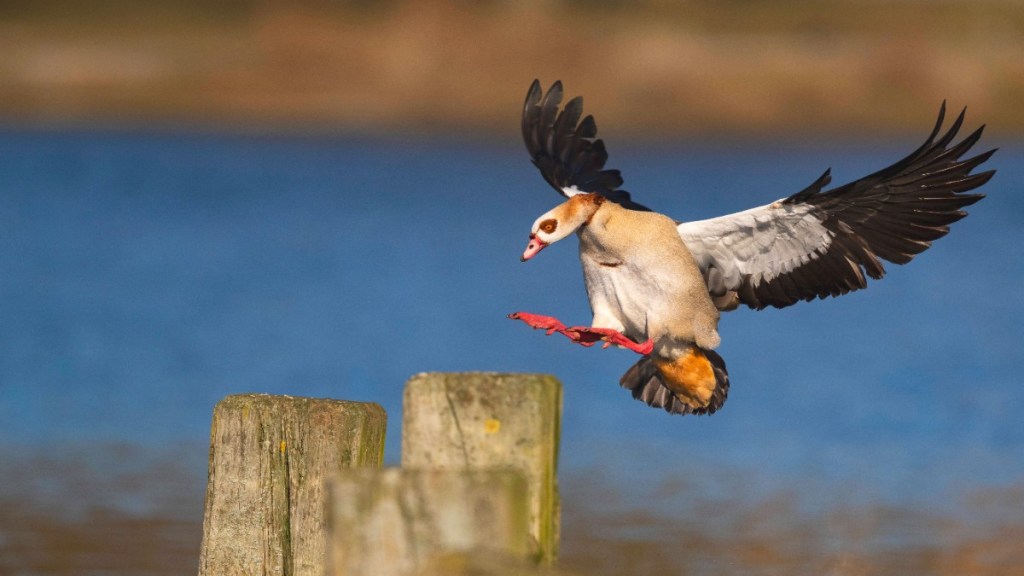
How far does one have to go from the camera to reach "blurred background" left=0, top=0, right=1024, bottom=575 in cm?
923

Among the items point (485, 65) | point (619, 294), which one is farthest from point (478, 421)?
point (485, 65)

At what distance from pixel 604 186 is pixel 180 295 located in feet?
31.9

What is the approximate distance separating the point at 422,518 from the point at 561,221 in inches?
138

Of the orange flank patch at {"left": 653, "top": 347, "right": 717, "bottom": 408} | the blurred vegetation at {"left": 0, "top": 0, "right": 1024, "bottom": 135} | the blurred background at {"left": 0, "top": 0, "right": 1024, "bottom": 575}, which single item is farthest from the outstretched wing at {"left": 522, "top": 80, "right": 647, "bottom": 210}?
the blurred vegetation at {"left": 0, "top": 0, "right": 1024, "bottom": 135}

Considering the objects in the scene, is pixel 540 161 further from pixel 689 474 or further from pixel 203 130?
pixel 203 130

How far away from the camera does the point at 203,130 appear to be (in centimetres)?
3141

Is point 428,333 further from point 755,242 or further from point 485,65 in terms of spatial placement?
point 485,65

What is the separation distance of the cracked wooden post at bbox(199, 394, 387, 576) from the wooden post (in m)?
1.17

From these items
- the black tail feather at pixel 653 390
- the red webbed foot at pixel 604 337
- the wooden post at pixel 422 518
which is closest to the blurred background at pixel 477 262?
the black tail feather at pixel 653 390

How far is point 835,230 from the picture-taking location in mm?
7348

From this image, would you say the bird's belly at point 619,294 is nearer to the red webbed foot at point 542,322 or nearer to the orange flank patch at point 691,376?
the orange flank patch at point 691,376

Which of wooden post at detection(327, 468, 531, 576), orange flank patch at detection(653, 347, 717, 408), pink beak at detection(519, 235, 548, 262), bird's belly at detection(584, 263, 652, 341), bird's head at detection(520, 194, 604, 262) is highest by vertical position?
bird's head at detection(520, 194, 604, 262)

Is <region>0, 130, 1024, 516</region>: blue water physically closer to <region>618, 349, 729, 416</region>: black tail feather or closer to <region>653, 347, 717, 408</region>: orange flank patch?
<region>618, 349, 729, 416</region>: black tail feather

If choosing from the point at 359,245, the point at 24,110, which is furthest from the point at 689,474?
the point at 24,110
